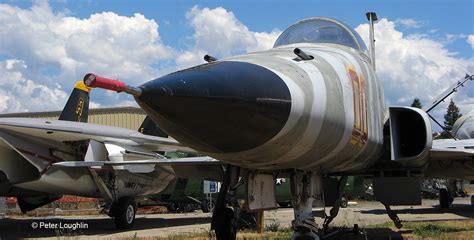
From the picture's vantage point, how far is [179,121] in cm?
317

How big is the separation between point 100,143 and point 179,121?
929cm

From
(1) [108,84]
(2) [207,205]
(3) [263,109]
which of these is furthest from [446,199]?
(1) [108,84]

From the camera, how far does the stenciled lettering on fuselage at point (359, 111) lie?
4.61m

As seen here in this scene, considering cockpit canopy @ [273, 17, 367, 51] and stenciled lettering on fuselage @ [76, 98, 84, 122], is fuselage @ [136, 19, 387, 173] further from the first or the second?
stenciled lettering on fuselage @ [76, 98, 84, 122]

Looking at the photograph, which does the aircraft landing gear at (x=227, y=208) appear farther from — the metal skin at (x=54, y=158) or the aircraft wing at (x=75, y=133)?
the metal skin at (x=54, y=158)

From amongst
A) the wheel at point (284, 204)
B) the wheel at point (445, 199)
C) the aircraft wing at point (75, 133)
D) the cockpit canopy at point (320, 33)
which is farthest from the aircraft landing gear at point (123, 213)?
the wheel at point (284, 204)

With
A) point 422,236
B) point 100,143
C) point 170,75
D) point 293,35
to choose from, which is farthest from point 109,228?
point 170,75

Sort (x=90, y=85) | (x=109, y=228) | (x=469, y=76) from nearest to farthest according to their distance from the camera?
1. (x=90, y=85)
2. (x=109, y=228)
3. (x=469, y=76)

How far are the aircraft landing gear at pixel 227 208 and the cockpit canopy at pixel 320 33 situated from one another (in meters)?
1.85

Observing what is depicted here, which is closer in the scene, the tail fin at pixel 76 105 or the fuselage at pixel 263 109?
the fuselage at pixel 263 109

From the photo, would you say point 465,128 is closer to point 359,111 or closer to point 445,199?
point 445,199

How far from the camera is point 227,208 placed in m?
5.15

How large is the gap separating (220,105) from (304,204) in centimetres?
231

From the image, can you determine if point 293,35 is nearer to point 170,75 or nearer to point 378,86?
point 378,86
